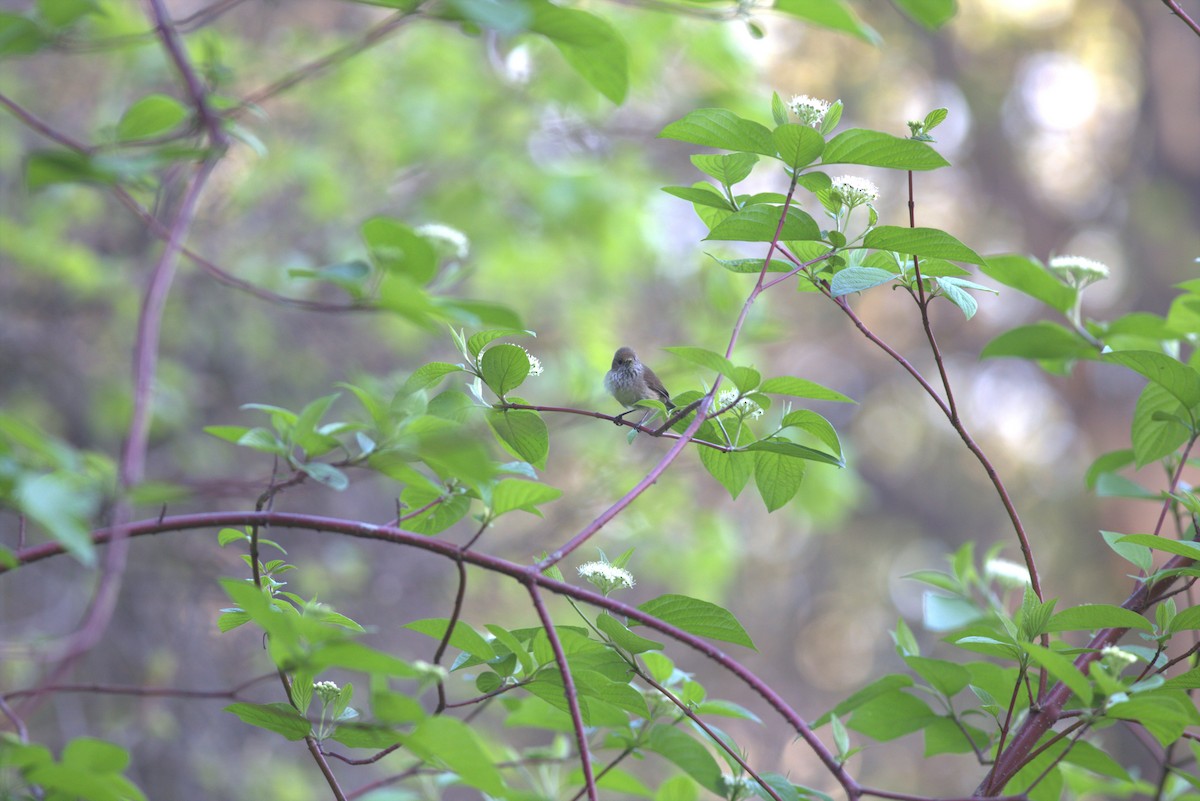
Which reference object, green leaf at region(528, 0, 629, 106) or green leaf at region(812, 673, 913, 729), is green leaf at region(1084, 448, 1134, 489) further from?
green leaf at region(528, 0, 629, 106)

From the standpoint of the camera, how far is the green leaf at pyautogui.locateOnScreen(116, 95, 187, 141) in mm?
1048

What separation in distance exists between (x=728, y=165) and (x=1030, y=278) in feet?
1.59

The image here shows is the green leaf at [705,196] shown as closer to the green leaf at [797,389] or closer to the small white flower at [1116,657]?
the green leaf at [797,389]

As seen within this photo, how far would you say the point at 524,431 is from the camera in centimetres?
123

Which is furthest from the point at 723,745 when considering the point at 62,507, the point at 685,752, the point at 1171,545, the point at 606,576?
the point at 62,507

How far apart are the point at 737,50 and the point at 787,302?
17.1 ft

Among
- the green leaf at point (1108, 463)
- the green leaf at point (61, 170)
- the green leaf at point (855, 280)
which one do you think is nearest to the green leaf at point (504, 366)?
the green leaf at point (855, 280)

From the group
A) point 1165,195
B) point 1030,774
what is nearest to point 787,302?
point 1165,195

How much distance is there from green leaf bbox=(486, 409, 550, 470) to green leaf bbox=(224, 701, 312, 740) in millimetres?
413

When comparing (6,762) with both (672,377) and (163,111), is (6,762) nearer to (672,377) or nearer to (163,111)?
(163,111)

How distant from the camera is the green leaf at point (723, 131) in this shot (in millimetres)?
1113

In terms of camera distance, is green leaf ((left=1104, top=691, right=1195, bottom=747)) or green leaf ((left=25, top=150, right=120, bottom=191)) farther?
green leaf ((left=1104, top=691, right=1195, bottom=747))

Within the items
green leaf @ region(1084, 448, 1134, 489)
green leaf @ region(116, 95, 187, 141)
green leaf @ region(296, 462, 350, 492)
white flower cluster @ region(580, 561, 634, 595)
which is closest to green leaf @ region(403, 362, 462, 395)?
green leaf @ region(296, 462, 350, 492)

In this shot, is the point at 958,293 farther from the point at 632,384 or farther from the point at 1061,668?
the point at 632,384
